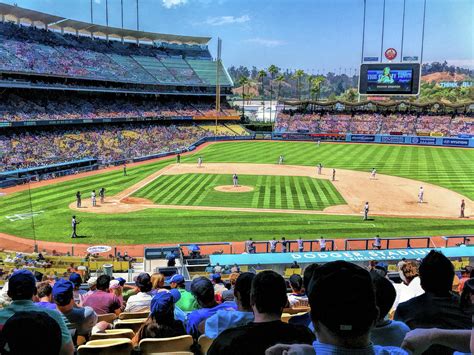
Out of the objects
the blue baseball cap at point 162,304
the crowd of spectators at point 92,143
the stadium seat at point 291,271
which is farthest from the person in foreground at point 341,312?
the crowd of spectators at point 92,143

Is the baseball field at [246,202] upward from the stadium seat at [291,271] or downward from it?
downward

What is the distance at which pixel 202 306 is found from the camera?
21.1ft

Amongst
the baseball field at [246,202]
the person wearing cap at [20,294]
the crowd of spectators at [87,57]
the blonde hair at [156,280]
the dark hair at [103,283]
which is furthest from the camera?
the crowd of spectators at [87,57]

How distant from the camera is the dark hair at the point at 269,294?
378 cm

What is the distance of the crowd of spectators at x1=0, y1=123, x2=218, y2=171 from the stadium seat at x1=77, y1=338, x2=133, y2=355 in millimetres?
42343

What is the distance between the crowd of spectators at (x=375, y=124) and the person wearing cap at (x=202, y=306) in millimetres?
79647

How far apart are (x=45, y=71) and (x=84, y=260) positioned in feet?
154

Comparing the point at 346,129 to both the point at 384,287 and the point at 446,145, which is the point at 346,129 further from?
the point at 384,287

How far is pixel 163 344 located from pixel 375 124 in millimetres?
84688

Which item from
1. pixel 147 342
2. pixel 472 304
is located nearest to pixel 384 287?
pixel 472 304

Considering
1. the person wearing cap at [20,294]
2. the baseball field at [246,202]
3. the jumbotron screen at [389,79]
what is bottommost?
the baseball field at [246,202]

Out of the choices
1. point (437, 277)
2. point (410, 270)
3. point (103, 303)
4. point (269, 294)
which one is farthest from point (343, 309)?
point (103, 303)

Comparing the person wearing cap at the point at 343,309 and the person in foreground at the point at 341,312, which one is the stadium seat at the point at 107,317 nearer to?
the person in foreground at the point at 341,312

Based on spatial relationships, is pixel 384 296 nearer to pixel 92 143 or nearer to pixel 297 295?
pixel 297 295
